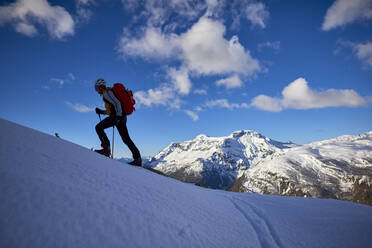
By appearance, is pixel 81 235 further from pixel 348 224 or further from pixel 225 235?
pixel 348 224

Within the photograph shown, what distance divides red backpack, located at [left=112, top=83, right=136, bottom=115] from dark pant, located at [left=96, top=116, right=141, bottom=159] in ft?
1.04

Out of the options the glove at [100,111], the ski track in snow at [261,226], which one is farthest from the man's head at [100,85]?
the ski track in snow at [261,226]

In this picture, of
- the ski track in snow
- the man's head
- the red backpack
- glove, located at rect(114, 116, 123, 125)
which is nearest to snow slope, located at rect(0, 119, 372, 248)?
the ski track in snow

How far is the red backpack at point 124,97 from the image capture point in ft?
19.7

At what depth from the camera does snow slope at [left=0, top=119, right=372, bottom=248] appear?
1.56 meters

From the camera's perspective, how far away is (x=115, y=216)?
202 centimetres

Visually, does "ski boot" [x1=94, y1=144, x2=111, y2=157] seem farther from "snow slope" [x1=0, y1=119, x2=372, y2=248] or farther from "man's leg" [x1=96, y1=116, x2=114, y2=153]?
"snow slope" [x1=0, y1=119, x2=372, y2=248]

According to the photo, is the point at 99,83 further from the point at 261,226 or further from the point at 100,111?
the point at 261,226

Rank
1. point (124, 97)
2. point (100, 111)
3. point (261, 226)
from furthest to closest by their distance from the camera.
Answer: point (100, 111)
point (124, 97)
point (261, 226)

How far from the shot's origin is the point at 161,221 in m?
2.34

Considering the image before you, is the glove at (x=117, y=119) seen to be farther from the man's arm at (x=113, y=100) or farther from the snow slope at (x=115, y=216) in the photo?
the snow slope at (x=115, y=216)

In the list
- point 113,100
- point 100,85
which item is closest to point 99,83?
point 100,85

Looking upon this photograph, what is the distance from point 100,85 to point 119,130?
5.77 feet

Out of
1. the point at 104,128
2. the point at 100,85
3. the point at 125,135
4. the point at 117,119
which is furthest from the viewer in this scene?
the point at 100,85
